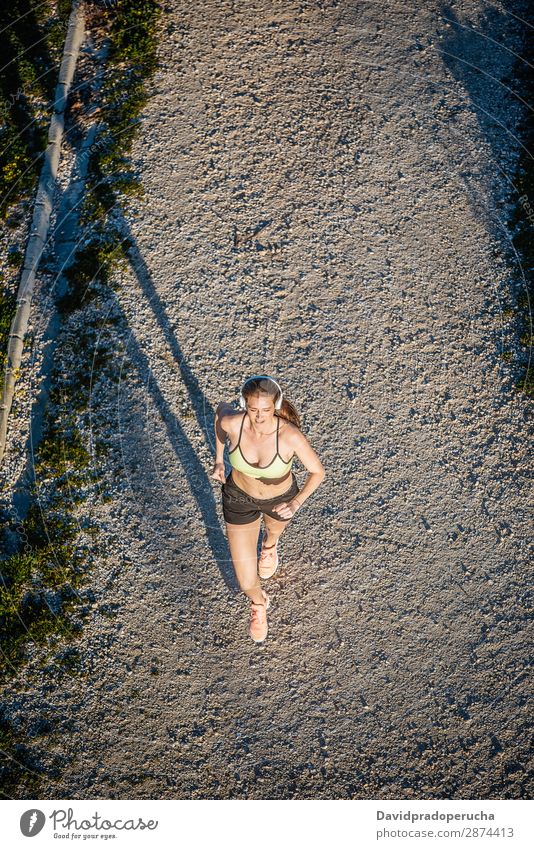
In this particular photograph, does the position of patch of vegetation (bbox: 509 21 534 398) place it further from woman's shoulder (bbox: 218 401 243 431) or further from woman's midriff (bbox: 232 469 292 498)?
woman's shoulder (bbox: 218 401 243 431)

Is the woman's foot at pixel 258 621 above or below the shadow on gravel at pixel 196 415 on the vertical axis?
below

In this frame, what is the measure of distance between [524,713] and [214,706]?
3297 mm

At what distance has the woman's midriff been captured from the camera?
248 inches

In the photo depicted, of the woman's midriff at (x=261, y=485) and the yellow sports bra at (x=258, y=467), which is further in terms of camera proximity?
the woman's midriff at (x=261, y=485)

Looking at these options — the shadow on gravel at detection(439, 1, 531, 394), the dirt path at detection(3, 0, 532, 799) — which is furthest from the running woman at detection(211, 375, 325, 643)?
the shadow on gravel at detection(439, 1, 531, 394)

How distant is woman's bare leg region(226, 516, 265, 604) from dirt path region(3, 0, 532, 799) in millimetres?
970

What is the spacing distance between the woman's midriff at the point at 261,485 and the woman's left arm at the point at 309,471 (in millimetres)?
137

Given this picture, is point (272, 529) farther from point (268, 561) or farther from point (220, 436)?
point (220, 436)

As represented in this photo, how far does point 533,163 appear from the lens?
1008 centimetres

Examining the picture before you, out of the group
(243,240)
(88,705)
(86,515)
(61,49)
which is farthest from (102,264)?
(88,705)

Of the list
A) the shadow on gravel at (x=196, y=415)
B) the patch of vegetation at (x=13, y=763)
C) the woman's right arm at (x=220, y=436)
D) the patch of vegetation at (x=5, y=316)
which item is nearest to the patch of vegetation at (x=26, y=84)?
the patch of vegetation at (x=5, y=316)

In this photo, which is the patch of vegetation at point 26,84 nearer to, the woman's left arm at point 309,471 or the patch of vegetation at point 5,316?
the patch of vegetation at point 5,316

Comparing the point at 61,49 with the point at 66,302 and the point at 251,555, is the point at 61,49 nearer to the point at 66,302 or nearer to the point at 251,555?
the point at 66,302

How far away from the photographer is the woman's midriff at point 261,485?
248 inches
